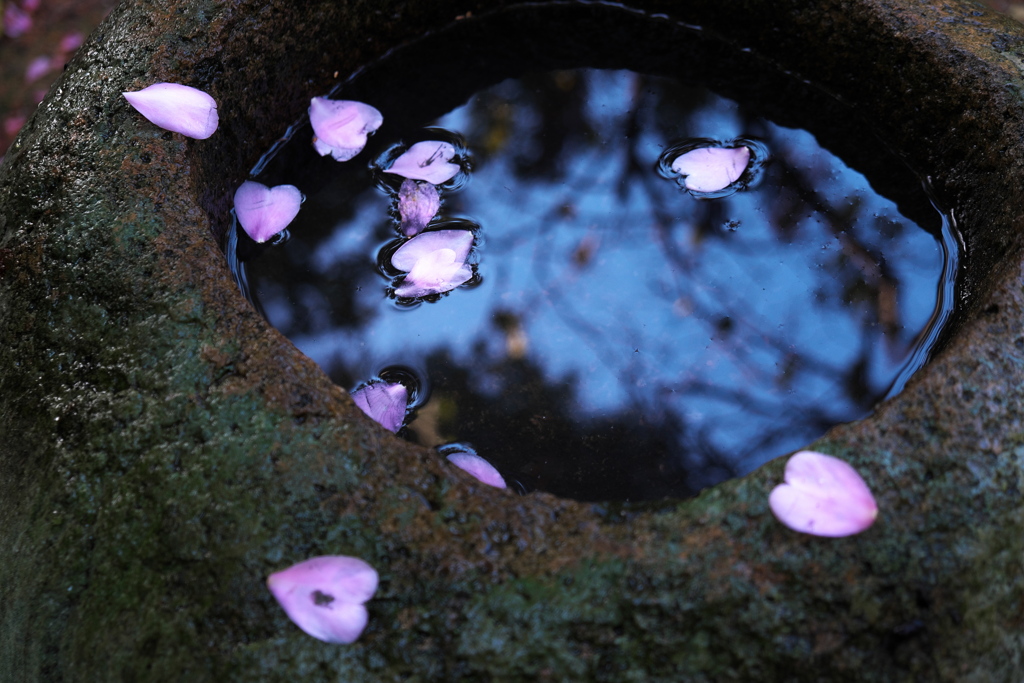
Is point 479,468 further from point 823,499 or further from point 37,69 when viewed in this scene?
point 37,69

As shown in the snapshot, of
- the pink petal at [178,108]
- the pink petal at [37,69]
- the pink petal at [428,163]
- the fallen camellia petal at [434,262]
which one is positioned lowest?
the pink petal at [37,69]

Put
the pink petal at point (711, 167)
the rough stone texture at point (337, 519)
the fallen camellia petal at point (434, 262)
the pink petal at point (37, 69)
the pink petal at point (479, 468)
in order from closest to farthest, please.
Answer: the rough stone texture at point (337, 519), the pink petal at point (479, 468), the fallen camellia petal at point (434, 262), the pink petal at point (711, 167), the pink petal at point (37, 69)

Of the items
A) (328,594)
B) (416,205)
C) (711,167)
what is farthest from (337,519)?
(711,167)

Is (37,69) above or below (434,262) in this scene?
below

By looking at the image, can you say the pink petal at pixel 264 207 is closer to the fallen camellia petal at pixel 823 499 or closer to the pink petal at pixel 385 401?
the pink petal at pixel 385 401

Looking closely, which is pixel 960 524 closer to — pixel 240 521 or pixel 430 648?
pixel 430 648

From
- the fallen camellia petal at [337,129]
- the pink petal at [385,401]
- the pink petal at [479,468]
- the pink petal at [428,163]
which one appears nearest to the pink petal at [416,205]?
the pink petal at [428,163]

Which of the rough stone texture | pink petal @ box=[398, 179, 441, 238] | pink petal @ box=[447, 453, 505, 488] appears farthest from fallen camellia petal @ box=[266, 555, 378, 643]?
pink petal @ box=[398, 179, 441, 238]
